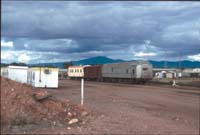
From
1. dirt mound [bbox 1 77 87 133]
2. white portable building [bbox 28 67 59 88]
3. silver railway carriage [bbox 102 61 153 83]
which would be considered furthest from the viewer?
silver railway carriage [bbox 102 61 153 83]

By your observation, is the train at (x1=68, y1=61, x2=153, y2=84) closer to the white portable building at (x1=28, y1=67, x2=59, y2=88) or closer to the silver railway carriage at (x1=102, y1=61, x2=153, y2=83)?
the silver railway carriage at (x1=102, y1=61, x2=153, y2=83)

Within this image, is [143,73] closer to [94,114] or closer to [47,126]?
[94,114]

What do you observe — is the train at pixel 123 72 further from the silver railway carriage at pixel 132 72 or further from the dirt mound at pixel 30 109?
the dirt mound at pixel 30 109

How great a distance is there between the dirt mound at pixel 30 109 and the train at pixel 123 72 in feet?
150

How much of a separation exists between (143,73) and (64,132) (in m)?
49.5

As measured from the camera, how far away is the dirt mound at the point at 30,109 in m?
11.4

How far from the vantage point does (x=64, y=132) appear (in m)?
11.1

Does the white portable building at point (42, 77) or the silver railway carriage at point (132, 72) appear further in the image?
the silver railway carriage at point (132, 72)

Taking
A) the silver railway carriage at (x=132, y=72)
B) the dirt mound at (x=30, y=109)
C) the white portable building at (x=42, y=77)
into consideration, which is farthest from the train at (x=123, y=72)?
the dirt mound at (x=30, y=109)

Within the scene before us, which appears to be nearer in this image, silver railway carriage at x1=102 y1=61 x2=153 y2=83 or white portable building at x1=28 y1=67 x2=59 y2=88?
white portable building at x1=28 y1=67 x2=59 y2=88

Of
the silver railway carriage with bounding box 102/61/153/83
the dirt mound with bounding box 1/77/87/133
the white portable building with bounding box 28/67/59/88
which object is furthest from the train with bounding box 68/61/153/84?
the dirt mound with bounding box 1/77/87/133

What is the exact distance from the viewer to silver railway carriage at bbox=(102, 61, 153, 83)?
5962 centimetres

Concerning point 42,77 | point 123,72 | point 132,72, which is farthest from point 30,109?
point 123,72

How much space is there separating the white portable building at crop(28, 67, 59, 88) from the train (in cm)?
1735
